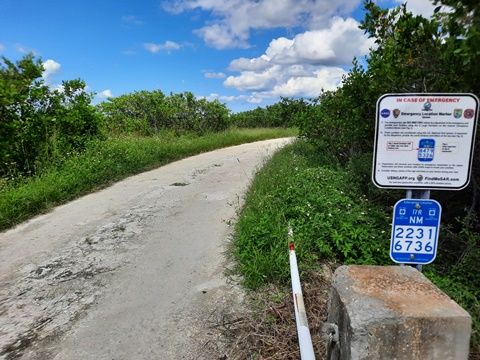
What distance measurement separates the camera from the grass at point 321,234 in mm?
3359

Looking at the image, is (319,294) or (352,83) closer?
(319,294)

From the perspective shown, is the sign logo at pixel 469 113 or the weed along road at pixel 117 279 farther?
the weed along road at pixel 117 279

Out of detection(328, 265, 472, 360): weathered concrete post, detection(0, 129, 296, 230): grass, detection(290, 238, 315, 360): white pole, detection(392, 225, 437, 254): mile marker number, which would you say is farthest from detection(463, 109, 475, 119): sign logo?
detection(0, 129, 296, 230): grass

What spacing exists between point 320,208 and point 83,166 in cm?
563

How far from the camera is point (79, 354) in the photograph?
2682mm

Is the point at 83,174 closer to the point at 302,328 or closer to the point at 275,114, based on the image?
the point at 302,328

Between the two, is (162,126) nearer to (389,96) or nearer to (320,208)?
(320,208)

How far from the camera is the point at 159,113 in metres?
15.6

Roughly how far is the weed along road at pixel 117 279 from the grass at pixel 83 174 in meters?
0.36

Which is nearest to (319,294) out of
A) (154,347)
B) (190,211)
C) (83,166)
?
(154,347)

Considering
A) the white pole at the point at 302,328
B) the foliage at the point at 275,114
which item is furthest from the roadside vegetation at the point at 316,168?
the foliage at the point at 275,114

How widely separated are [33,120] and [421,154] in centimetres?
787

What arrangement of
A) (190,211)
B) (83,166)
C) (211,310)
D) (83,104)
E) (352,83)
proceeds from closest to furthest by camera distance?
(211,310) < (190,211) < (352,83) < (83,166) < (83,104)

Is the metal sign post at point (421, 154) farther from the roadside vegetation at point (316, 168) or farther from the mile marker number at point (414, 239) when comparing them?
the roadside vegetation at point (316, 168)
